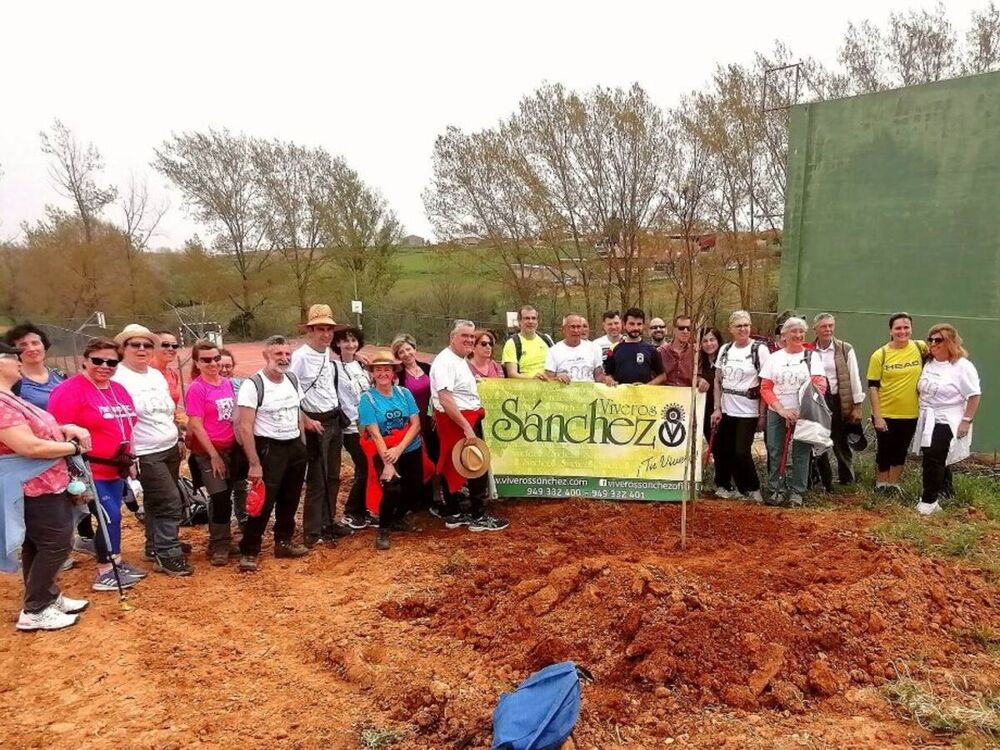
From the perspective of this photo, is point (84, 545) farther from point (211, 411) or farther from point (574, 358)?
point (574, 358)

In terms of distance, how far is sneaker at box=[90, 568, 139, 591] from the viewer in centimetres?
467

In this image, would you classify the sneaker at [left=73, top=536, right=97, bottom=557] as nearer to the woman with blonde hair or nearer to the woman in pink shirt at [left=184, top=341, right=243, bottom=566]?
the woman in pink shirt at [left=184, top=341, right=243, bottom=566]

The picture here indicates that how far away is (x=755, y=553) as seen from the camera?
4.98 metres

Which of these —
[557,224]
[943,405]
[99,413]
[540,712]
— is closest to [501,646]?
[540,712]

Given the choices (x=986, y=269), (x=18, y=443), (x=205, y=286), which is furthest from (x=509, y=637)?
(x=205, y=286)

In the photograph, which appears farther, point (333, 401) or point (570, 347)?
point (570, 347)

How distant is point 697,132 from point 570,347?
14675mm

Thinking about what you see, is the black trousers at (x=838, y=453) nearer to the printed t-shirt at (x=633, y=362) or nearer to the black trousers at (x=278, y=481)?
the printed t-shirt at (x=633, y=362)

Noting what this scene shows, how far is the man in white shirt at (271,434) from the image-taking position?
4.79 m

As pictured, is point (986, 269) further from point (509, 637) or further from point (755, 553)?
point (509, 637)

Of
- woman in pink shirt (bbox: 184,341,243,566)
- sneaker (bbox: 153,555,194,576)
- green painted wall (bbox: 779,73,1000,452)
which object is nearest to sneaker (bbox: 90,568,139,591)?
sneaker (bbox: 153,555,194,576)

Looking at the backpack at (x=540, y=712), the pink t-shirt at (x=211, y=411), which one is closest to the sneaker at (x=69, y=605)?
the pink t-shirt at (x=211, y=411)

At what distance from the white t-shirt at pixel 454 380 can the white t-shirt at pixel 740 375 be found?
2.47 metres

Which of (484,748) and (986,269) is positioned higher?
(986,269)
